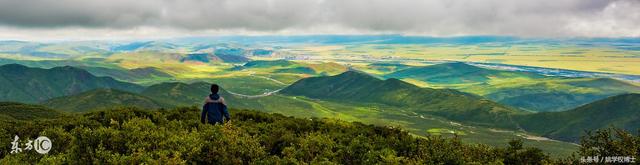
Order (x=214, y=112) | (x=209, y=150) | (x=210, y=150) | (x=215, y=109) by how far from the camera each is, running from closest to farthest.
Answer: (x=210, y=150) → (x=209, y=150) → (x=215, y=109) → (x=214, y=112)

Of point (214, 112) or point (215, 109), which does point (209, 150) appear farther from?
point (214, 112)

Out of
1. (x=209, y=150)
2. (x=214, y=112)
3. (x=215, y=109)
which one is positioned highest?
(x=215, y=109)

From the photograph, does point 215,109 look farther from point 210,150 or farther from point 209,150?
point 210,150

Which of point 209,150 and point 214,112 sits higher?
point 214,112

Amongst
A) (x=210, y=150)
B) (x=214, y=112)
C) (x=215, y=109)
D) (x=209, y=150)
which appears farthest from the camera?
(x=214, y=112)

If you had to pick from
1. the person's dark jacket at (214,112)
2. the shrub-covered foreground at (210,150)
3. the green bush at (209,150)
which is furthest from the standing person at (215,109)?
the shrub-covered foreground at (210,150)

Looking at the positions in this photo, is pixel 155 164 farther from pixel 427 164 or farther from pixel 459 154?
pixel 459 154

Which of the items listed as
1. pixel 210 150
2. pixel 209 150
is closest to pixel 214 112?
pixel 209 150

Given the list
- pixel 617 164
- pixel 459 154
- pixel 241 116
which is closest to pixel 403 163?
pixel 459 154

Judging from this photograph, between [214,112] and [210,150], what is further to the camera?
[214,112]

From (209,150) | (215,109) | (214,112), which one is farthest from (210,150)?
(214,112)

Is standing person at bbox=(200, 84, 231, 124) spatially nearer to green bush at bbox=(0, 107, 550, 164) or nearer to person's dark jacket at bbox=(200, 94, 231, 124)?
person's dark jacket at bbox=(200, 94, 231, 124)
